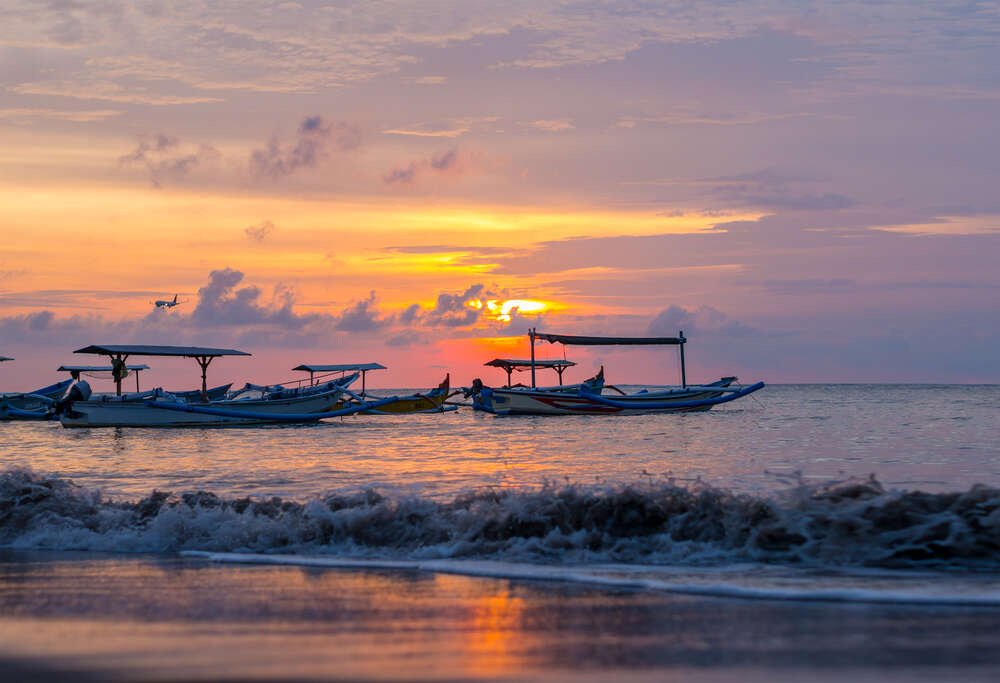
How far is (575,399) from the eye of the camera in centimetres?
6022

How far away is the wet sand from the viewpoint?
6.19 meters

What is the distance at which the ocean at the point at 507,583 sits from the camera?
647cm

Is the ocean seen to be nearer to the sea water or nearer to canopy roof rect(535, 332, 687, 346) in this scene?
the sea water

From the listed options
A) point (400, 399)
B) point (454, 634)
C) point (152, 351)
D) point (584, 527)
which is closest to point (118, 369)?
point (152, 351)

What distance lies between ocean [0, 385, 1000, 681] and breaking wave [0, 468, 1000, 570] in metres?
0.03

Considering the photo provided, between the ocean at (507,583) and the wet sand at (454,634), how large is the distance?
0.09 ft

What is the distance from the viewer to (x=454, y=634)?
7254 millimetres

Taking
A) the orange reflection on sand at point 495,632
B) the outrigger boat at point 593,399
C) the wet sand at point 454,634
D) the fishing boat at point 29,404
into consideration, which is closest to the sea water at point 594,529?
the wet sand at point 454,634

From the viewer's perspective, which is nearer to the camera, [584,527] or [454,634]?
[454,634]

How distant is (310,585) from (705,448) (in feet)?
84.7

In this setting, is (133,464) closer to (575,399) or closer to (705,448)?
(705,448)

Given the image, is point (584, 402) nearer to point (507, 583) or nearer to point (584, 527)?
point (584, 527)

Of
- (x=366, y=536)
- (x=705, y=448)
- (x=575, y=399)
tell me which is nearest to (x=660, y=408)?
(x=575, y=399)

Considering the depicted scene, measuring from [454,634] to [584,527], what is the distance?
4.86 meters
